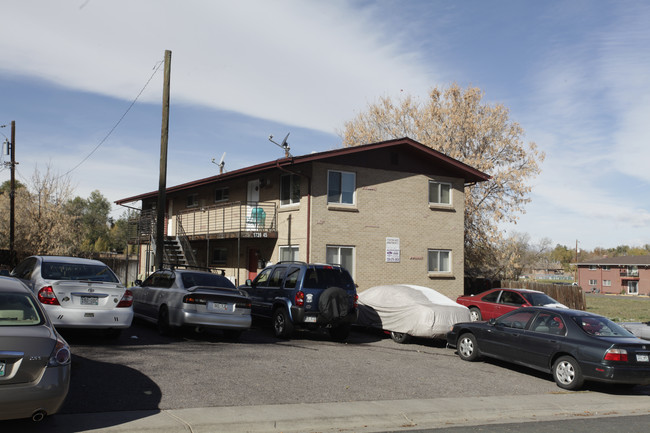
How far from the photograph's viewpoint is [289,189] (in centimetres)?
2184

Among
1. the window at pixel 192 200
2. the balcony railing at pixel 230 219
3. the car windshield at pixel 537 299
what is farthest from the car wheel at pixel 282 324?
the window at pixel 192 200

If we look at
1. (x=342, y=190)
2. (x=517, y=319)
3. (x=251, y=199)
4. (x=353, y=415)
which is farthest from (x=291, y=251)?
(x=353, y=415)

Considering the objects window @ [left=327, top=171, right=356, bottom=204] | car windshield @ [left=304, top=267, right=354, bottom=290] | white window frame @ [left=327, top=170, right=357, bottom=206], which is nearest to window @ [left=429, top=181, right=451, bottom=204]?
white window frame @ [left=327, top=170, right=357, bottom=206]

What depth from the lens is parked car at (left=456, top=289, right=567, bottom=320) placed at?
17.8 m

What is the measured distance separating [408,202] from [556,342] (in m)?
12.6

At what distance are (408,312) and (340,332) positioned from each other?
176 cm

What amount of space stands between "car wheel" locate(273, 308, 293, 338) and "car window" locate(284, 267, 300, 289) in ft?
1.97

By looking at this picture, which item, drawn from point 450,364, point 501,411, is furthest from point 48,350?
point 450,364

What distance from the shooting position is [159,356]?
995 cm

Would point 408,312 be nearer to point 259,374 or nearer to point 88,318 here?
point 259,374

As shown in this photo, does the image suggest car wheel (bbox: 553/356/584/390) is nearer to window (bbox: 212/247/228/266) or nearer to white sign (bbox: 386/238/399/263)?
white sign (bbox: 386/238/399/263)

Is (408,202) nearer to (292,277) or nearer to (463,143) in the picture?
(292,277)

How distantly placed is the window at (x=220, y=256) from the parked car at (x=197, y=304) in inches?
516

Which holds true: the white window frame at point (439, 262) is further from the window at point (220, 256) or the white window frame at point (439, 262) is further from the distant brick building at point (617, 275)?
the distant brick building at point (617, 275)
